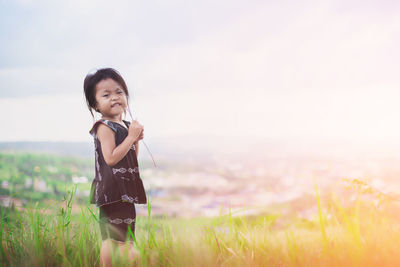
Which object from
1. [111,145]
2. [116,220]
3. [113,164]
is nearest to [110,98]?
[111,145]

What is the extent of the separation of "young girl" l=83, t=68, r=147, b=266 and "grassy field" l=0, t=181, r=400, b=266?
4.3 inches

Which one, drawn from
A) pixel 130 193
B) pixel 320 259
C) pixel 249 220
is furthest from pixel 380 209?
pixel 130 193

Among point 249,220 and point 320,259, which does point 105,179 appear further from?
point 320,259

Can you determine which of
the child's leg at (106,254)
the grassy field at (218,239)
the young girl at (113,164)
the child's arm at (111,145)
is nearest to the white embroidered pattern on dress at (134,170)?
the young girl at (113,164)

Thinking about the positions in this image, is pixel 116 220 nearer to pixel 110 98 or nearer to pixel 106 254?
pixel 106 254

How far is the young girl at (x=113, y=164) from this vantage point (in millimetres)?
2309

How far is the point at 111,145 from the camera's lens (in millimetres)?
2328

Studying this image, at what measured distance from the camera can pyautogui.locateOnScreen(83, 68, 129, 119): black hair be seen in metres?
2.46

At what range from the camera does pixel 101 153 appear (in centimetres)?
238

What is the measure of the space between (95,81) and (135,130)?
385mm

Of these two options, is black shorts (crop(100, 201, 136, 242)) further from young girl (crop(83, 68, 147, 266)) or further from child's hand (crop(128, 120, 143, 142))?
child's hand (crop(128, 120, 143, 142))

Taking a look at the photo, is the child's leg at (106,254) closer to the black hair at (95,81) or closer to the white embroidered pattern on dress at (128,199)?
the white embroidered pattern on dress at (128,199)

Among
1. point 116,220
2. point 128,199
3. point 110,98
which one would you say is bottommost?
point 116,220

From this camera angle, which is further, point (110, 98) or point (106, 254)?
point (110, 98)
